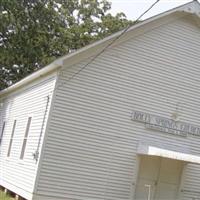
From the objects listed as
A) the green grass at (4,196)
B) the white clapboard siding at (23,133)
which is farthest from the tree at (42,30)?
the green grass at (4,196)

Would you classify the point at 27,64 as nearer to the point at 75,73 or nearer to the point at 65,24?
the point at 65,24

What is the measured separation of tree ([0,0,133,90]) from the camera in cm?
4028

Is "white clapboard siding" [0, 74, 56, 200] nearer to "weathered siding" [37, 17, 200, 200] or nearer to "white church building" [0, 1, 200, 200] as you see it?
"white church building" [0, 1, 200, 200]

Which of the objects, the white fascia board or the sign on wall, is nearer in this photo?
the white fascia board

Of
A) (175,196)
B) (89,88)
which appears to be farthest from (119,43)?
(175,196)

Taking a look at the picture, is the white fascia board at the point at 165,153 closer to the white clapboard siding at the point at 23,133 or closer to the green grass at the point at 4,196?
the white clapboard siding at the point at 23,133

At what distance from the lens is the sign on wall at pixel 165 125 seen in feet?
60.5

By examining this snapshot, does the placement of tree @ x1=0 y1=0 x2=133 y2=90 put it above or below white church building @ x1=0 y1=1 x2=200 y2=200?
above

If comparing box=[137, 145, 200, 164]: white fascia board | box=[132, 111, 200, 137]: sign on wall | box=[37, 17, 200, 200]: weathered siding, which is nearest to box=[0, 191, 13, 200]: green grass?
box=[37, 17, 200, 200]: weathered siding

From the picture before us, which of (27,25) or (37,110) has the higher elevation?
(27,25)

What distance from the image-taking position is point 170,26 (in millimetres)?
19484

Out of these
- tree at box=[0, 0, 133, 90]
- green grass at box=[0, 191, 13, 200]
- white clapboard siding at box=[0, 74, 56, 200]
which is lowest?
green grass at box=[0, 191, 13, 200]

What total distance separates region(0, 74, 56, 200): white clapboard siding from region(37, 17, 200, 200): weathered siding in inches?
31.6

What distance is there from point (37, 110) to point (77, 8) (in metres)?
28.8
